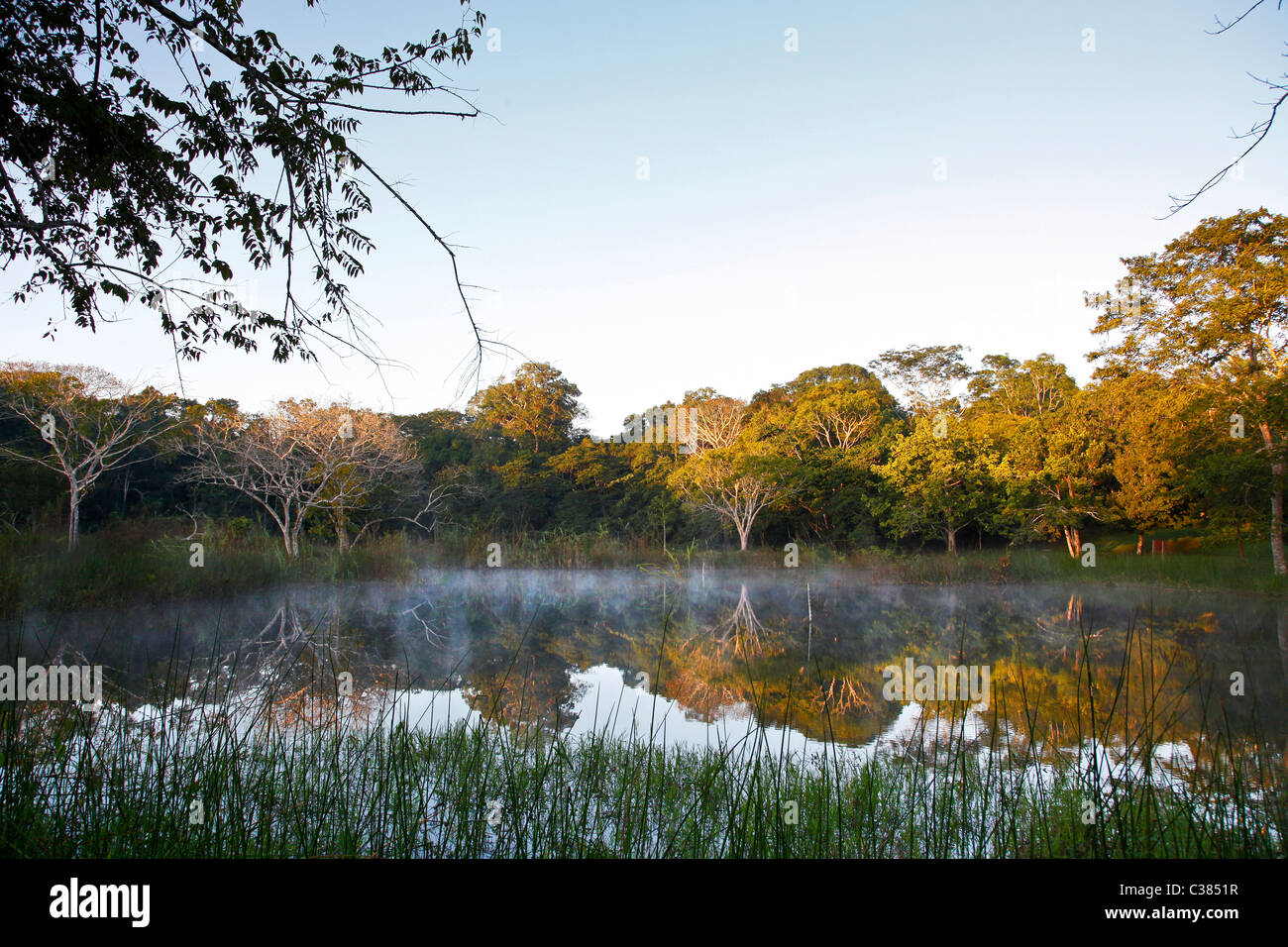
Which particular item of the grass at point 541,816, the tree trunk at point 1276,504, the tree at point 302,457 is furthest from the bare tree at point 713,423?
the grass at point 541,816

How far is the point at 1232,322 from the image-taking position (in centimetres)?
1166

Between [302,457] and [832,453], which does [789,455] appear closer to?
[832,453]

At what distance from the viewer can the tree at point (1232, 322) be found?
430 inches

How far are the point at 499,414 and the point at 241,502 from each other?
6.45 meters

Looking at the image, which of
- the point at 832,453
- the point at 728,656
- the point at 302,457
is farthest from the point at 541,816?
the point at 832,453

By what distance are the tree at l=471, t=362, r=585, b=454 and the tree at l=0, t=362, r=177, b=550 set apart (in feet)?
24.5

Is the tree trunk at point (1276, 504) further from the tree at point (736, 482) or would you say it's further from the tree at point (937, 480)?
the tree at point (736, 482)

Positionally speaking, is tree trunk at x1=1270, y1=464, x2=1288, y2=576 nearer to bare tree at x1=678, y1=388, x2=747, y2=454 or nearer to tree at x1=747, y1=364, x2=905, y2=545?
tree at x1=747, y1=364, x2=905, y2=545

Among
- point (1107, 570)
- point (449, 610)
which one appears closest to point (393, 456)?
point (449, 610)

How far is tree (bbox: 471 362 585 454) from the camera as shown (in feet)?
57.2

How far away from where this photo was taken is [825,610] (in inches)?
408

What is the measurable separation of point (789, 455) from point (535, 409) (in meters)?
6.86
